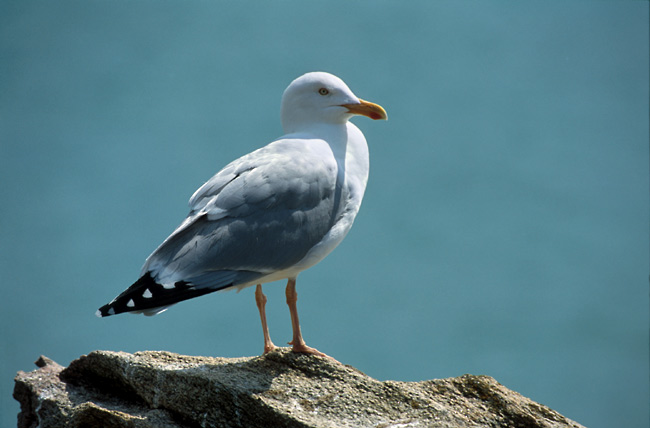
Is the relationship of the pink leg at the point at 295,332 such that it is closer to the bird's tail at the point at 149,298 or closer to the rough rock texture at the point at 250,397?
the rough rock texture at the point at 250,397

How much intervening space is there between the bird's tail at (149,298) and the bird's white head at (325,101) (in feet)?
2.85

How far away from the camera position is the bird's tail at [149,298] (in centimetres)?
212

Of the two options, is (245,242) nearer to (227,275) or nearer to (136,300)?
(227,275)

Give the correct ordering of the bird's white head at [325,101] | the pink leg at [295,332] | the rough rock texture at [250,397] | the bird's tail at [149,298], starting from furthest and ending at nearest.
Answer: the bird's white head at [325,101]
the pink leg at [295,332]
the rough rock texture at [250,397]
the bird's tail at [149,298]

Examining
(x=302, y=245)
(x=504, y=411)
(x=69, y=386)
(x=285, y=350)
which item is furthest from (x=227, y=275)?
(x=504, y=411)

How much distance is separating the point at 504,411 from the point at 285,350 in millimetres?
752

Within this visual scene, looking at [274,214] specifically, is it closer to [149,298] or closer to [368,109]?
[149,298]

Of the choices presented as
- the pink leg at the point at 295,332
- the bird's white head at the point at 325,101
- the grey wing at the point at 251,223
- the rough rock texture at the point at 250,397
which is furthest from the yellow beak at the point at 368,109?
the rough rock texture at the point at 250,397

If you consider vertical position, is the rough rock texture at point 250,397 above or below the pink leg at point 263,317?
below

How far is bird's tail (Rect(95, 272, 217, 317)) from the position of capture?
2.12 meters

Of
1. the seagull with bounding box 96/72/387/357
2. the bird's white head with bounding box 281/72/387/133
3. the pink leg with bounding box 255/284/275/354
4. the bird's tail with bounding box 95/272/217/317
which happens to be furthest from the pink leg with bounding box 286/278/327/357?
the bird's white head with bounding box 281/72/387/133

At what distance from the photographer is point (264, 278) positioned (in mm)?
→ 2367

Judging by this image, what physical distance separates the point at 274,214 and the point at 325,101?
1.81 ft

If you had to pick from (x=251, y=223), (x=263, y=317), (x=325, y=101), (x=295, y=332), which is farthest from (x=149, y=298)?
(x=325, y=101)
